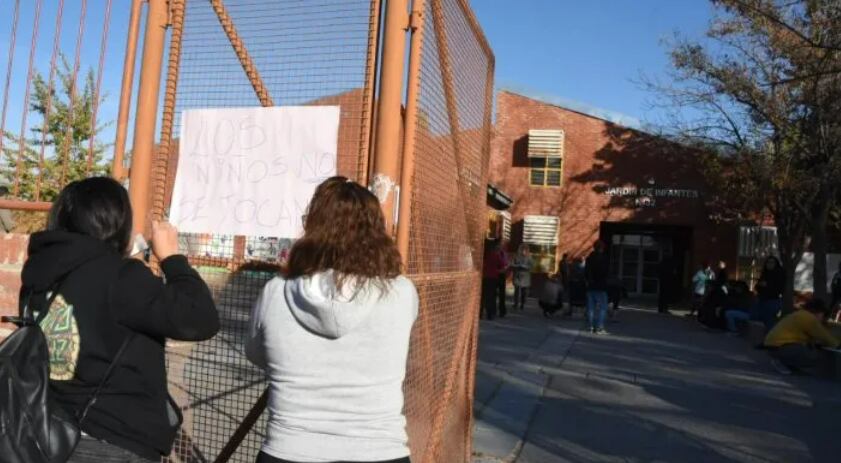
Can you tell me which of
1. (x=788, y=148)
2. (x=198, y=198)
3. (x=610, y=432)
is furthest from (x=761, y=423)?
(x=788, y=148)

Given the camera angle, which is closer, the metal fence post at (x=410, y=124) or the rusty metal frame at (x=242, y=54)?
the metal fence post at (x=410, y=124)

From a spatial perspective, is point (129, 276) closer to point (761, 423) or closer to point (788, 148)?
point (761, 423)

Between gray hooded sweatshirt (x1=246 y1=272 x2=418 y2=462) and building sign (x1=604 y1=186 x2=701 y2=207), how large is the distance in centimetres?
2429

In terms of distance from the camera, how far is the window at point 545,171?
25.9 m

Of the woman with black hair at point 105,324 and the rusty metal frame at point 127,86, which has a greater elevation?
the rusty metal frame at point 127,86

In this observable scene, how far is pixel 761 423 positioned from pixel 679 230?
20.8 metres

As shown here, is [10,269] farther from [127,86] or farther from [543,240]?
[543,240]

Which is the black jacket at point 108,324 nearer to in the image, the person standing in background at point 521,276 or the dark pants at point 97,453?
the dark pants at point 97,453

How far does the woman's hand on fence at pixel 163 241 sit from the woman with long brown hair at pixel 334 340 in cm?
39

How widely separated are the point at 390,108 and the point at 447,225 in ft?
3.26

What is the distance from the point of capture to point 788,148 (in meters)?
15.9

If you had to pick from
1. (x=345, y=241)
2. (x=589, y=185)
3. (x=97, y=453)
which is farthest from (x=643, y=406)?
(x=589, y=185)

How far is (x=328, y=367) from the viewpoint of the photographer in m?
2.12

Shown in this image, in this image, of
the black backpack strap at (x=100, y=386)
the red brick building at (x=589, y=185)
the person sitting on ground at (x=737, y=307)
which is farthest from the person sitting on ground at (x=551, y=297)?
the black backpack strap at (x=100, y=386)
